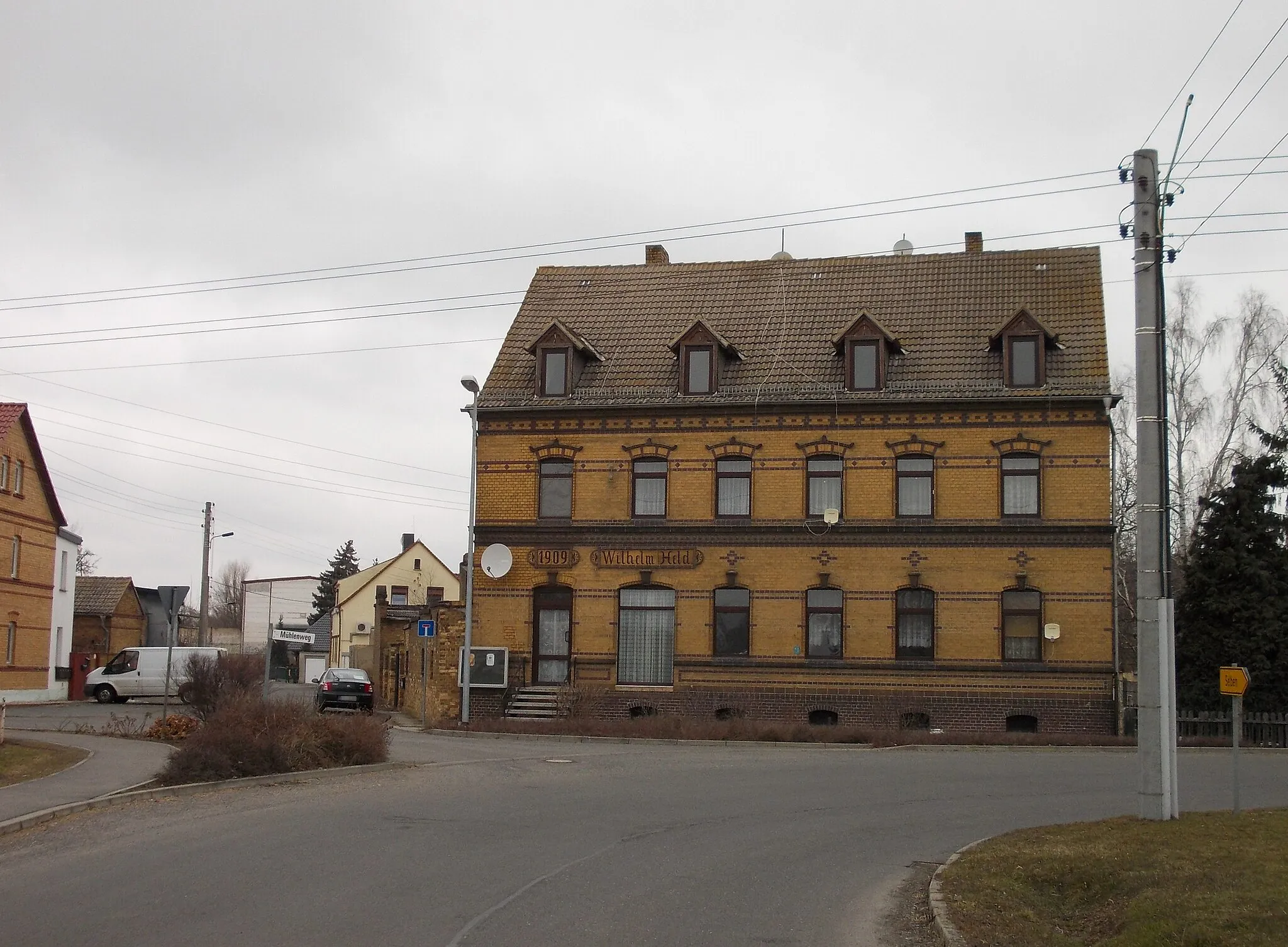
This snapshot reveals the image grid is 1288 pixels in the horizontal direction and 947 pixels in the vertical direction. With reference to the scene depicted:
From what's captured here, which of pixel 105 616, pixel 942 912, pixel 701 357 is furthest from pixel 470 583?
pixel 105 616

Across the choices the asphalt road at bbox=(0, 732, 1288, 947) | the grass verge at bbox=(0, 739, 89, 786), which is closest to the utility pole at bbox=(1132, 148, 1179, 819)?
the asphalt road at bbox=(0, 732, 1288, 947)

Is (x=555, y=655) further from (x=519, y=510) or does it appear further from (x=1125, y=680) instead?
(x=1125, y=680)

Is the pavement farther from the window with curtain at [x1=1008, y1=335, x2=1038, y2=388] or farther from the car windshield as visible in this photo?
the window with curtain at [x1=1008, y1=335, x2=1038, y2=388]

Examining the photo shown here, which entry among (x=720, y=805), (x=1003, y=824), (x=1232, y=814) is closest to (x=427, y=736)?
(x=720, y=805)

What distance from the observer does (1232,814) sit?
14781mm

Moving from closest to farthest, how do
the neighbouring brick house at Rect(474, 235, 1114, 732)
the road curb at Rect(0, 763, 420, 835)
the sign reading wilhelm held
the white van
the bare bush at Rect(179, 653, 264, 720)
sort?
1. the road curb at Rect(0, 763, 420, 835)
2. the bare bush at Rect(179, 653, 264, 720)
3. the neighbouring brick house at Rect(474, 235, 1114, 732)
4. the sign reading wilhelm held
5. the white van

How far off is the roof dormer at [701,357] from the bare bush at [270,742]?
16.1 meters

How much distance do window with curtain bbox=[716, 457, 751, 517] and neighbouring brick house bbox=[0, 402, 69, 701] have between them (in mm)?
25204

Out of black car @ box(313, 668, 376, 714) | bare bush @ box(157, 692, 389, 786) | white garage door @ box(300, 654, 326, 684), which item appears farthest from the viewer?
white garage door @ box(300, 654, 326, 684)

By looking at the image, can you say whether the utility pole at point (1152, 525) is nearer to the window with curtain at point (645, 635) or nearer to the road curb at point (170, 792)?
the road curb at point (170, 792)

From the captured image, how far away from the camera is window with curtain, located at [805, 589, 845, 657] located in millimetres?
34062

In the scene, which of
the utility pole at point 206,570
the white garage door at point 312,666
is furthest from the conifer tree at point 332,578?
the utility pole at point 206,570

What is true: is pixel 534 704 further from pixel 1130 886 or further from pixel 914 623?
pixel 1130 886

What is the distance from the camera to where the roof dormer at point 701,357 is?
35.5 meters
